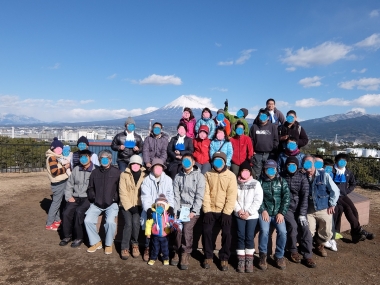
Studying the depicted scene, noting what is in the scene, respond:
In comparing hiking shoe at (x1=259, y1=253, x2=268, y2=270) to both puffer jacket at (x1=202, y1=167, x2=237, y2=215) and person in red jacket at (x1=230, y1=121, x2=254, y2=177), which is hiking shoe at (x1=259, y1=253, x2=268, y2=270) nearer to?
puffer jacket at (x1=202, y1=167, x2=237, y2=215)

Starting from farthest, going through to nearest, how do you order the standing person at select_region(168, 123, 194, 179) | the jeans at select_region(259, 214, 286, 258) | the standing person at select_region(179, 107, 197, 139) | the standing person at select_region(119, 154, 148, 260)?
the standing person at select_region(179, 107, 197, 139) → the standing person at select_region(168, 123, 194, 179) → the standing person at select_region(119, 154, 148, 260) → the jeans at select_region(259, 214, 286, 258)

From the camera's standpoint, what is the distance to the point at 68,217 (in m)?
5.13

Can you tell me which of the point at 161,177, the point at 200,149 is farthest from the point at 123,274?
the point at 200,149

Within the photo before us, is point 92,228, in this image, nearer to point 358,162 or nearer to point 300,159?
point 300,159

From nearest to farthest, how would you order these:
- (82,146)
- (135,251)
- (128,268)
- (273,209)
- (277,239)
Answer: (128,268)
(277,239)
(273,209)
(135,251)
(82,146)

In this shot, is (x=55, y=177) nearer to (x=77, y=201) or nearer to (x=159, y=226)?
(x=77, y=201)

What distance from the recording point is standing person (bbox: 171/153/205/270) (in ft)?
14.4

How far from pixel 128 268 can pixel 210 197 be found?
1.65 meters

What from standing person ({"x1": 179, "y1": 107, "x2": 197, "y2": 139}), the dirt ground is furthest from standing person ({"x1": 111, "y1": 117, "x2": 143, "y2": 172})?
the dirt ground

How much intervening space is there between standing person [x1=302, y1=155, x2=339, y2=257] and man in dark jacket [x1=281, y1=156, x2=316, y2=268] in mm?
316

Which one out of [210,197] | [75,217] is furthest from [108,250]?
[210,197]

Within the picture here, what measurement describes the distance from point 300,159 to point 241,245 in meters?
2.16

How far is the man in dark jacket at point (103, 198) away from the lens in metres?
4.81

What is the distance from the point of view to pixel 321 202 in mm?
4898
